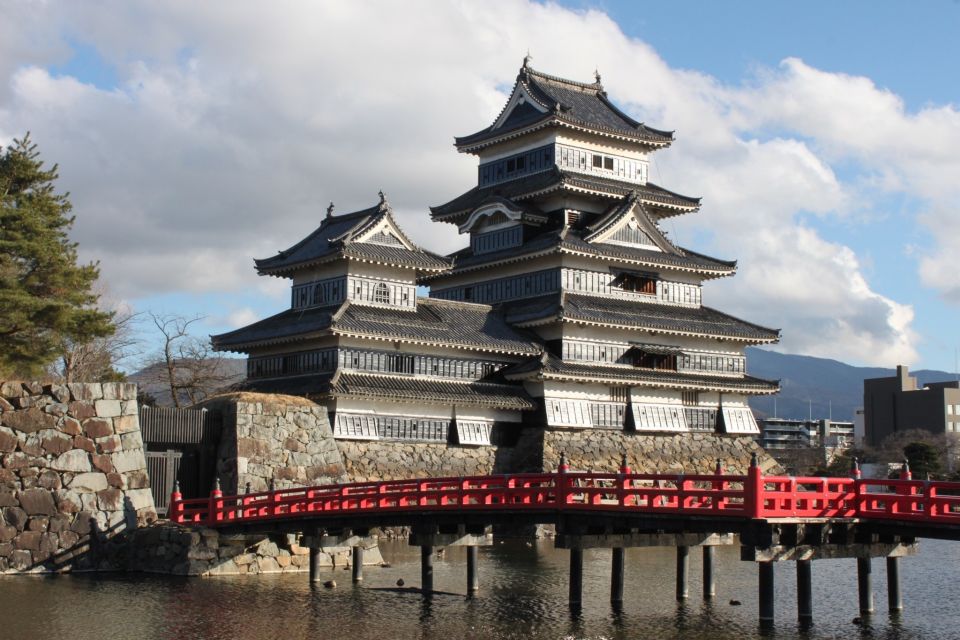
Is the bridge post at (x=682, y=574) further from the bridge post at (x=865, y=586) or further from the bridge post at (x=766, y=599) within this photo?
the bridge post at (x=766, y=599)

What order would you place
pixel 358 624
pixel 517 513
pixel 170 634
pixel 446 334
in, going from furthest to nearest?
pixel 446 334
pixel 517 513
pixel 358 624
pixel 170 634

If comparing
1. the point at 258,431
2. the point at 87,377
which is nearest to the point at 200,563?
the point at 258,431

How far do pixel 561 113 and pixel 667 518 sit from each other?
38670mm

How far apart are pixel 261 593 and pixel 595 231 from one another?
3311 centimetres

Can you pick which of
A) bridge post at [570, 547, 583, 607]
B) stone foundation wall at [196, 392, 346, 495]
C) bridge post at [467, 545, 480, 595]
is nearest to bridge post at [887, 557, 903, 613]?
bridge post at [570, 547, 583, 607]

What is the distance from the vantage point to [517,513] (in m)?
32.6

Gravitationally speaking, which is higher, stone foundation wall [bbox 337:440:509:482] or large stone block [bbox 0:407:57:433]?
large stone block [bbox 0:407:57:433]

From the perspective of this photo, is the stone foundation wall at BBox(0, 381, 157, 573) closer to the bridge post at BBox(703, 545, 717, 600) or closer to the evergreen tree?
the evergreen tree

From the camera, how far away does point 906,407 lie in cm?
12875

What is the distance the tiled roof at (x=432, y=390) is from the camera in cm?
5266

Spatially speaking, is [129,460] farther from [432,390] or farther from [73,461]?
[432,390]

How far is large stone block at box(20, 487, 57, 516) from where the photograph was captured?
36.5 metres

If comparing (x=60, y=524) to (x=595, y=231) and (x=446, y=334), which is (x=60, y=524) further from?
(x=595, y=231)

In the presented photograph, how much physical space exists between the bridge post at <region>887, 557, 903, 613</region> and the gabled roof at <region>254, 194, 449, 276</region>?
28137mm
